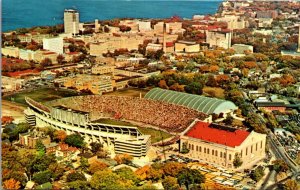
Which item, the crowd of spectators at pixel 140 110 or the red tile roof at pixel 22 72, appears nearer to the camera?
the crowd of spectators at pixel 140 110

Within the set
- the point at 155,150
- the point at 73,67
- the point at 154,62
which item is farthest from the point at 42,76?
the point at 155,150

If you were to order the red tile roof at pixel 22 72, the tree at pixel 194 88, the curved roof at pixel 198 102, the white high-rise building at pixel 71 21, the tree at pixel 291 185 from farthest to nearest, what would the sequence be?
1. the white high-rise building at pixel 71 21
2. the red tile roof at pixel 22 72
3. the tree at pixel 194 88
4. the curved roof at pixel 198 102
5. the tree at pixel 291 185

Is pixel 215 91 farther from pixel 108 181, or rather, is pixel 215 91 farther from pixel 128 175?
pixel 108 181

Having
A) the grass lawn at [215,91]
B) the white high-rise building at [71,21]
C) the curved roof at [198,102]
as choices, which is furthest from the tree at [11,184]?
the white high-rise building at [71,21]

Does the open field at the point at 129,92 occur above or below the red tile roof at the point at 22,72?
below

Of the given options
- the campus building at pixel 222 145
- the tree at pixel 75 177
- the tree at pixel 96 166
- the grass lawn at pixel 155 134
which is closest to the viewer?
the tree at pixel 75 177

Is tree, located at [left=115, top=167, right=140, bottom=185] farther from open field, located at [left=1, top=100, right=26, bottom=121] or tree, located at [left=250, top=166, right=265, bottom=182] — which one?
open field, located at [left=1, top=100, right=26, bottom=121]

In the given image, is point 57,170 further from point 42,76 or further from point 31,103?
point 42,76

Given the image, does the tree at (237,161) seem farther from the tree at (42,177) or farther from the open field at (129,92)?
the open field at (129,92)
